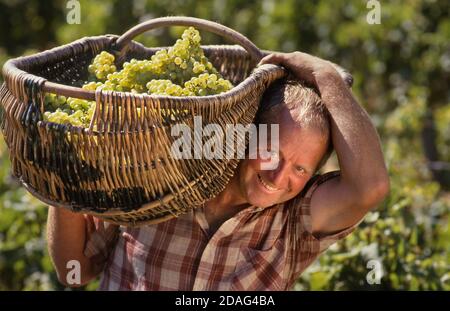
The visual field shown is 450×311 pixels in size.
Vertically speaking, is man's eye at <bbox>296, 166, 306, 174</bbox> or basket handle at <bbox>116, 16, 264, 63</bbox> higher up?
basket handle at <bbox>116, 16, 264, 63</bbox>

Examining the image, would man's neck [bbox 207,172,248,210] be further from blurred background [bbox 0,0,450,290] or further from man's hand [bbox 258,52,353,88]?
blurred background [bbox 0,0,450,290]

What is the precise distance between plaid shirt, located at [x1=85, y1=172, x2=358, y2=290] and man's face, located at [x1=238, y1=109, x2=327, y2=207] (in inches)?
4.9

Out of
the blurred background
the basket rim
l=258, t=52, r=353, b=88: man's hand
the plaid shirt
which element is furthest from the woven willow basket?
the blurred background

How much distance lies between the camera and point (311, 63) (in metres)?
2.37

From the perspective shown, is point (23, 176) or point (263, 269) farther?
point (263, 269)

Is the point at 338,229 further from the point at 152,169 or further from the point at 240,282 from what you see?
the point at 152,169

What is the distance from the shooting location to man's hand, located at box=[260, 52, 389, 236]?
2.29 metres

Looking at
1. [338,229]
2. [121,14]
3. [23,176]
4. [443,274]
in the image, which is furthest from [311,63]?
[121,14]

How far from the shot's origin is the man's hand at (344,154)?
90.0 inches

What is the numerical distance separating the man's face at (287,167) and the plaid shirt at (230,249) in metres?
0.13

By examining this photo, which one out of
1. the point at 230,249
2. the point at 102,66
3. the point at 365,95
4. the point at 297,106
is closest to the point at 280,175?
the point at 297,106

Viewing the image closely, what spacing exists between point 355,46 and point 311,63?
406 centimetres

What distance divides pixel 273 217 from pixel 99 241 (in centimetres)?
53

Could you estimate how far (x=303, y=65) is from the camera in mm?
2371
